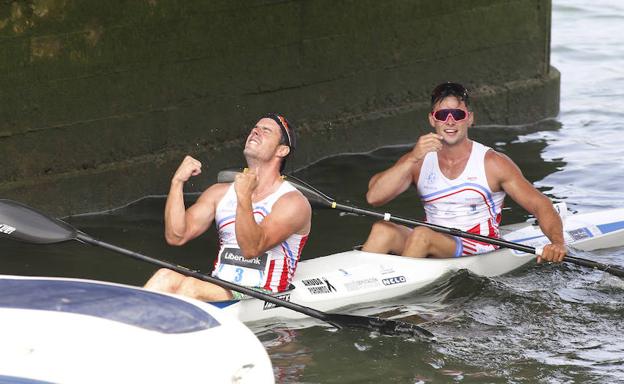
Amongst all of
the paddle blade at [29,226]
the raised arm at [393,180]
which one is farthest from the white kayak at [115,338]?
the raised arm at [393,180]

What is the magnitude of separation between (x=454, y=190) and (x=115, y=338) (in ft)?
11.8

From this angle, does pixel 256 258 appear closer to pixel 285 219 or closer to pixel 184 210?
pixel 285 219

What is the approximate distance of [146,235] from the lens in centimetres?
895

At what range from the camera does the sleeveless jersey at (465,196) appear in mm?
7582

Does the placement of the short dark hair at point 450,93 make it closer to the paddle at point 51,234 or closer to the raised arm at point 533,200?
the raised arm at point 533,200

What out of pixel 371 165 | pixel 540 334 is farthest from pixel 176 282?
pixel 371 165

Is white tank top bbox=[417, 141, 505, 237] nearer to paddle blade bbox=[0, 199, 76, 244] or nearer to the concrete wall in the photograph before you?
paddle blade bbox=[0, 199, 76, 244]

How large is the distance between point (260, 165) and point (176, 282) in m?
0.79

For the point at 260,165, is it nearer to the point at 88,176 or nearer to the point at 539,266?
the point at 539,266

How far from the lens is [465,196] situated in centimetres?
762

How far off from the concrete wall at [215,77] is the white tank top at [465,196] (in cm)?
282

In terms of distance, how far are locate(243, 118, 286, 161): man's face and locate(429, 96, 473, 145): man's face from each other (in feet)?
4.02

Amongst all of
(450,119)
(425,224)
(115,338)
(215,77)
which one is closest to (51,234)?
(115,338)

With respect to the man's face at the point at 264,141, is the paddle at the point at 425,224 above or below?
below
